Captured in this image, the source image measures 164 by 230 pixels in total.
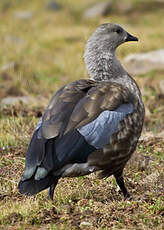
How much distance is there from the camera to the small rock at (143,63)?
35.9ft

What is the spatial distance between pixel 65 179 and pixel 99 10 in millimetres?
16975

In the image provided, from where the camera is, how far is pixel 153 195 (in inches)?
178

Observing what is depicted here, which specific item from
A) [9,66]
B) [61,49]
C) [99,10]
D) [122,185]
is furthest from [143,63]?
[99,10]

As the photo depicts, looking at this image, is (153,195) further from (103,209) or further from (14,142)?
(14,142)

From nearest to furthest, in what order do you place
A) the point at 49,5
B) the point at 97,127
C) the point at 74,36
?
the point at 97,127, the point at 74,36, the point at 49,5

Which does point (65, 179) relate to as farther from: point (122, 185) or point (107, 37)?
point (107, 37)

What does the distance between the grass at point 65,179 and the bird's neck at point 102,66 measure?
1.00 metres

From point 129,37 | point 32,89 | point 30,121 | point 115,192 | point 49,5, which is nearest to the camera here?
point 115,192

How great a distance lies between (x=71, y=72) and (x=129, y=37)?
606cm

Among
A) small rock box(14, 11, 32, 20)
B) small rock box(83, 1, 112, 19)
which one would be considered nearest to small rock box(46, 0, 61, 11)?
small rock box(14, 11, 32, 20)

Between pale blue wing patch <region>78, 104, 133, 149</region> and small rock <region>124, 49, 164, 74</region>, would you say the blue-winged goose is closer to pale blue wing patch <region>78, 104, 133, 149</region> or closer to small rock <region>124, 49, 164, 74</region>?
pale blue wing patch <region>78, 104, 133, 149</region>

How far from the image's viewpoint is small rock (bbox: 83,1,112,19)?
21.0m

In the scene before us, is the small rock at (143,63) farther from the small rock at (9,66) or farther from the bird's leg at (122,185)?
the bird's leg at (122,185)

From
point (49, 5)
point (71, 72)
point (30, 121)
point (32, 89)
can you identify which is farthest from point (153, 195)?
point (49, 5)
